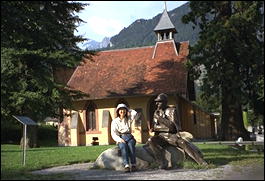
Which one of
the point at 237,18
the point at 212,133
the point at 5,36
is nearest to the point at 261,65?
the point at 237,18

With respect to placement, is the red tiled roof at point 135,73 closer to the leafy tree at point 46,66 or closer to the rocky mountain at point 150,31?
the rocky mountain at point 150,31

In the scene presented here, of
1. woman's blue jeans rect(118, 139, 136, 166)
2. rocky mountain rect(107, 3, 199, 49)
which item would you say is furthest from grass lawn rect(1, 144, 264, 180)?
rocky mountain rect(107, 3, 199, 49)

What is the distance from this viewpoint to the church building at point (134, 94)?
32031 mm

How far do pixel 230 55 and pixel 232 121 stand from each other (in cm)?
461

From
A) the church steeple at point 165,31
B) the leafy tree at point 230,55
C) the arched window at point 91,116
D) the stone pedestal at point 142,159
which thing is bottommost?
the stone pedestal at point 142,159

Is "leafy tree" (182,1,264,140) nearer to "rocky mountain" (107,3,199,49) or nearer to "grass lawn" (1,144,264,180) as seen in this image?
"rocky mountain" (107,3,199,49)

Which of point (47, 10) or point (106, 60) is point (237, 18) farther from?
point (106, 60)

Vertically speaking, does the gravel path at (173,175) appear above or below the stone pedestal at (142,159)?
below

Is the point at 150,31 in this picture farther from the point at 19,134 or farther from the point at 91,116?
the point at 19,134

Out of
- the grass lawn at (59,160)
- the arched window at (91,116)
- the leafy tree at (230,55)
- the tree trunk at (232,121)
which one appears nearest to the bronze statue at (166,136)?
the grass lawn at (59,160)

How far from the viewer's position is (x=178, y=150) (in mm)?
11008

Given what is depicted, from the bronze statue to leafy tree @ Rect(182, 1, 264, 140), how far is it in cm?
1405

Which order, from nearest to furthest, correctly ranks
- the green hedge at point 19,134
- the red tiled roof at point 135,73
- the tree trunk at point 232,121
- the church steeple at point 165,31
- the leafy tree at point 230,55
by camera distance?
1. the leafy tree at point 230,55
2. the tree trunk at point 232,121
3. the red tiled roof at point 135,73
4. the green hedge at point 19,134
5. the church steeple at point 165,31

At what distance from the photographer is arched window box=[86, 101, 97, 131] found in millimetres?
34000
